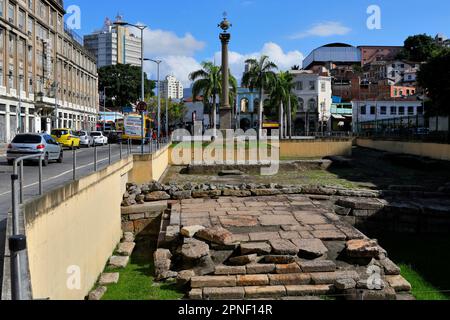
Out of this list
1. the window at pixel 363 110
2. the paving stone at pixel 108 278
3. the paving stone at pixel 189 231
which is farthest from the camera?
the window at pixel 363 110

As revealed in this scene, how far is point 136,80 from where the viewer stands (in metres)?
93.2

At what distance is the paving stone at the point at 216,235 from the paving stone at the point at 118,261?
Result: 2046 millimetres

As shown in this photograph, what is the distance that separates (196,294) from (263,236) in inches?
122

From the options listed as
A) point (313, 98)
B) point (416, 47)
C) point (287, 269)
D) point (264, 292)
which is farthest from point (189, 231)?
point (416, 47)

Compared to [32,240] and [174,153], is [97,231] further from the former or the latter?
[174,153]

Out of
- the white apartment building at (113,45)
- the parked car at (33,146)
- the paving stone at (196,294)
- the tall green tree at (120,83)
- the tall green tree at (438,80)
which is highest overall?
the white apartment building at (113,45)

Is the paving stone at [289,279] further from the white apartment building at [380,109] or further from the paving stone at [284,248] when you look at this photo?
the white apartment building at [380,109]

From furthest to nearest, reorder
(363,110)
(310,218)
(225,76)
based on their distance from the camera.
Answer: (363,110), (225,76), (310,218)

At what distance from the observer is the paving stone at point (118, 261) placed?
11.5 m

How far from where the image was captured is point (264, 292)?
27.3 feet

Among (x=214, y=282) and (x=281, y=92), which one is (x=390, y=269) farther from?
(x=281, y=92)

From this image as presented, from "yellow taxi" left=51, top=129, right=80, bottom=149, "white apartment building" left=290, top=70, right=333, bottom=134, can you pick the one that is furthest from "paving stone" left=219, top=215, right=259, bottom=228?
"white apartment building" left=290, top=70, right=333, bottom=134

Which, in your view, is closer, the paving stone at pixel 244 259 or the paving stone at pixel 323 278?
the paving stone at pixel 323 278

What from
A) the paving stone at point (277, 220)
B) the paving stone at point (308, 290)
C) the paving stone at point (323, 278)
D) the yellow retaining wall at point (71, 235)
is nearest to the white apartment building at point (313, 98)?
the paving stone at point (277, 220)
